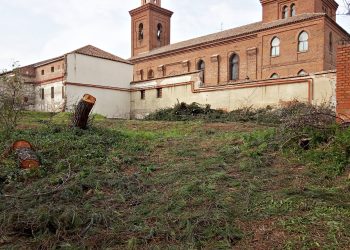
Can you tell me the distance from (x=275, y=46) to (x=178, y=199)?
28.4 m

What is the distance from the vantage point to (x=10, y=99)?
33.6ft

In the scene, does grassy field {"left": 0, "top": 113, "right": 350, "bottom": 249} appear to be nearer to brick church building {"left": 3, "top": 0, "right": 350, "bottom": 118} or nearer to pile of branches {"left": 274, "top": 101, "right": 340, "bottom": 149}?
pile of branches {"left": 274, "top": 101, "right": 340, "bottom": 149}

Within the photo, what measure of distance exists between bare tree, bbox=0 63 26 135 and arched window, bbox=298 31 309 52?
24075 mm

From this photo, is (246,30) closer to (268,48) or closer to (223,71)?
(268,48)

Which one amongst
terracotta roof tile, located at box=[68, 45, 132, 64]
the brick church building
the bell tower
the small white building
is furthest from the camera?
the bell tower

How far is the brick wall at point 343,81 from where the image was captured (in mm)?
7203

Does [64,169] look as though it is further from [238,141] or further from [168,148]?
[238,141]

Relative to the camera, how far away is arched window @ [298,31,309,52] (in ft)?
94.7

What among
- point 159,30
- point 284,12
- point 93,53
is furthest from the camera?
point 159,30

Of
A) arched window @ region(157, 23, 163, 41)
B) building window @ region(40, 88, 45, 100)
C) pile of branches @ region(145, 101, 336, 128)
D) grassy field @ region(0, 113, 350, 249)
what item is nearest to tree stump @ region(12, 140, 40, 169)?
grassy field @ region(0, 113, 350, 249)

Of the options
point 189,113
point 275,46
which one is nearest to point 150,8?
point 275,46

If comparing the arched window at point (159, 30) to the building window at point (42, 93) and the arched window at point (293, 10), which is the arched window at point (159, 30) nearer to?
the arched window at point (293, 10)

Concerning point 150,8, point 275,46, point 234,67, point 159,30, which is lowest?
point 234,67

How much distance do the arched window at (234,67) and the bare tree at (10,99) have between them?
2485 cm
